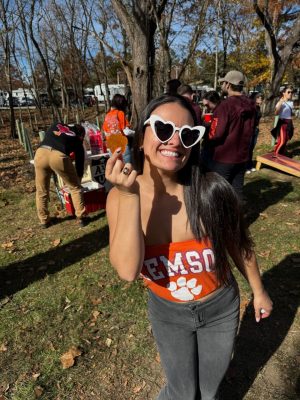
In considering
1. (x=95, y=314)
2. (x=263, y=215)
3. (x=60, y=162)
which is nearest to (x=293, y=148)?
(x=263, y=215)

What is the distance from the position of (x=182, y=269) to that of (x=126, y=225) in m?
0.39

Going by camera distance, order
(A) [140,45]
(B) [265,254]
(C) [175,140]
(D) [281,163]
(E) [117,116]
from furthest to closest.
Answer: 1. (D) [281,163]
2. (A) [140,45]
3. (E) [117,116]
4. (B) [265,254]
5. (C) [175,140]

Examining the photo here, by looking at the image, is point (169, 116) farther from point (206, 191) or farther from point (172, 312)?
point (172, 312)

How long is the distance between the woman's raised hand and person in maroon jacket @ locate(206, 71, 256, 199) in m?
3.39

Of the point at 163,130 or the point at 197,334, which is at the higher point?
the point at 163,130

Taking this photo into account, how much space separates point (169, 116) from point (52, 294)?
10.1 ft

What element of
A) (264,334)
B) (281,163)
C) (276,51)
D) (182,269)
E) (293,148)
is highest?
(276,51)

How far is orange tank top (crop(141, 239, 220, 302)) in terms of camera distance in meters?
1.43

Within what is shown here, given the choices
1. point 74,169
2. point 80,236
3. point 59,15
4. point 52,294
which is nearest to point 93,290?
point 52,294

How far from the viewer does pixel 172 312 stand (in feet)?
5.10

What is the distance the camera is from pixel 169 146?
1.34 meters

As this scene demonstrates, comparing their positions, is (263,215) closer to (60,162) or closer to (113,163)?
(60,162)

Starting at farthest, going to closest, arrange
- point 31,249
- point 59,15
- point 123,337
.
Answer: point 59,15 → point 31,249 → point 123,337

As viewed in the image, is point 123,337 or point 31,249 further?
point 31,249
